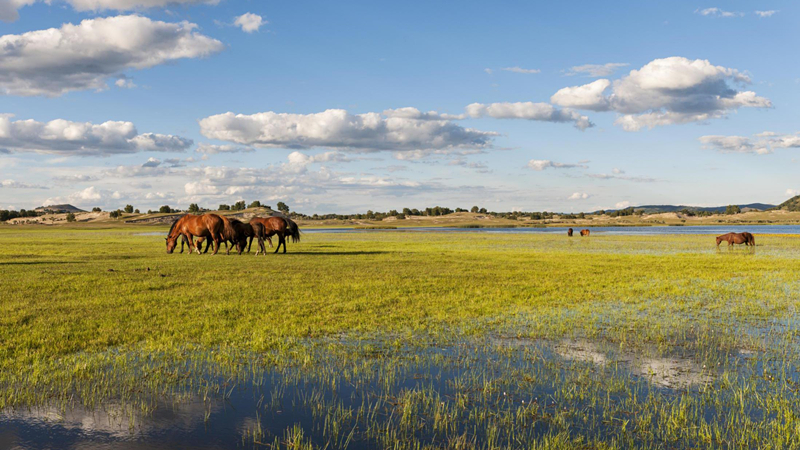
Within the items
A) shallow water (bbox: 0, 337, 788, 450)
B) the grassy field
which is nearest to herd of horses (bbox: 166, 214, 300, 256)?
the grassy field

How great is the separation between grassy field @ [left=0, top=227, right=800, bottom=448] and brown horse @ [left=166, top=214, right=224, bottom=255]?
14.3 m

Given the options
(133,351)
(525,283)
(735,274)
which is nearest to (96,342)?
(133,351)

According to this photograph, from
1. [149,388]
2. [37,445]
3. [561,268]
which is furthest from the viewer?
[561,268]

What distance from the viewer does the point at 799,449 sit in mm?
5797

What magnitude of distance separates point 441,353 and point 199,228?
28.8 m

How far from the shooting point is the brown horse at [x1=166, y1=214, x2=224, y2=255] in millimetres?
33562

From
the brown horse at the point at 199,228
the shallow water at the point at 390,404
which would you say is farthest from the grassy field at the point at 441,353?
the brown horse at the point at 199,228

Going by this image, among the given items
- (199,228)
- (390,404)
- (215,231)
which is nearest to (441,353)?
(390,404)

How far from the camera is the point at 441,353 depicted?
9.68m

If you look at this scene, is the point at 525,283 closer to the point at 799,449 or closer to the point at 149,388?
the point at 799,449

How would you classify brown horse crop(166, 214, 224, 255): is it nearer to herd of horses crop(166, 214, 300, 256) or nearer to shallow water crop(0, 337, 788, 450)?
herd of horses crop(166, 214, 300, 256)

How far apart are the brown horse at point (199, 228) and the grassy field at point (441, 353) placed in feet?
46.9

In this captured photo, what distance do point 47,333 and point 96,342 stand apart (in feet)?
5.13

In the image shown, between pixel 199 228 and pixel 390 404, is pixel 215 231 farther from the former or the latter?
pixel 390 404
